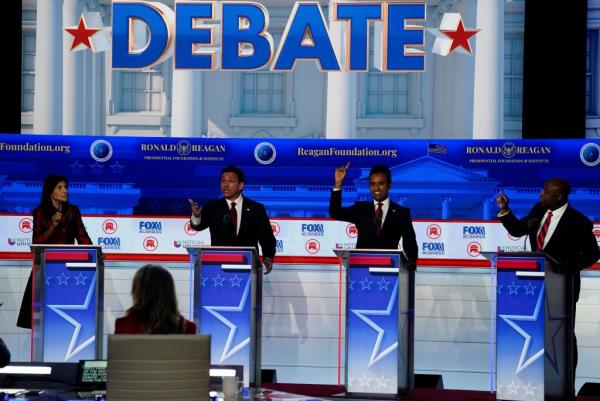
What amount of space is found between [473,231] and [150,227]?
9.00ft

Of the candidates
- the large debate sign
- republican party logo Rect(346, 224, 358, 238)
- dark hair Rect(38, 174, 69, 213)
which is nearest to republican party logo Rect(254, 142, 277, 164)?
the large debate sign

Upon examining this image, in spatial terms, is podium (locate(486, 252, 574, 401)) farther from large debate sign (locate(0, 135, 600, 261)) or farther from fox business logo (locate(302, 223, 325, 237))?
fox business logo (locate(302, 223, 325, 237))

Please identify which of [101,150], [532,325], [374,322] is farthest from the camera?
[101,150]

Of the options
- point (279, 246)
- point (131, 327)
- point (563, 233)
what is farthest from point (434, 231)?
point (131, 327)

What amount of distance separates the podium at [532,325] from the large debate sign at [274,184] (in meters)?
2.48

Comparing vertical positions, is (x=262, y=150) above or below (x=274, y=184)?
above

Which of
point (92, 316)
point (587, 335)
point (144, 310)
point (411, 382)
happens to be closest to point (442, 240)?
point (587, 335)

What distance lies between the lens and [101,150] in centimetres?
895

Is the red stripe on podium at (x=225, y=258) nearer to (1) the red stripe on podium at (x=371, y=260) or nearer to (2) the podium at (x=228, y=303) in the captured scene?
(2) the podium at (x=228, y=303)

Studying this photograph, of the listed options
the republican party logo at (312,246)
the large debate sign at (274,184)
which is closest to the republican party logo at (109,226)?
the large debate sign at (274,184)

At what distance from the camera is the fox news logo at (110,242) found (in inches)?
360

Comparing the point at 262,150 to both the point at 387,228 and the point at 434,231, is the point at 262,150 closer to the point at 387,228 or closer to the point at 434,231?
the point at 434,231

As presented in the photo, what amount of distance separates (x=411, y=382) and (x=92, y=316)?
6.64 feet

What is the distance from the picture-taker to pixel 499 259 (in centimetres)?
636
